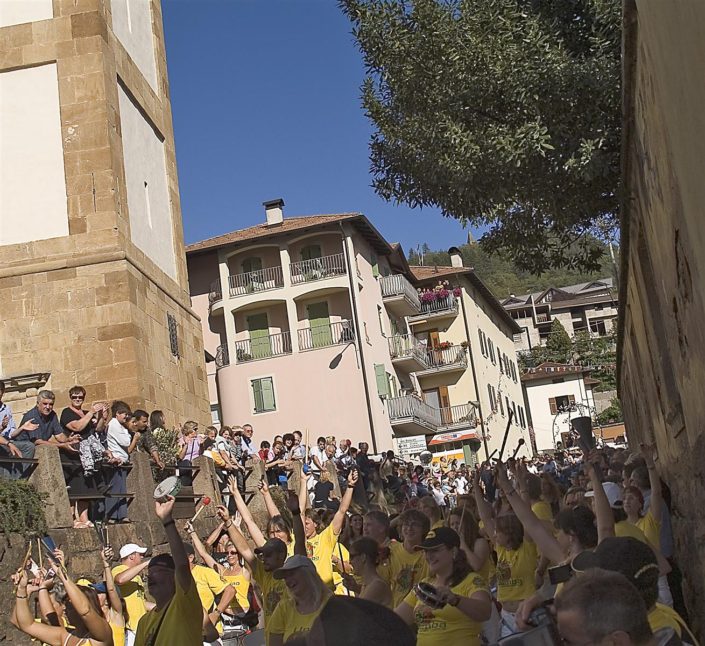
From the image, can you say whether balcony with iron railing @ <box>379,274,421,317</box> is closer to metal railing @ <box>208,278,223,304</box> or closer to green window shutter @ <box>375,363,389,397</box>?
green window shutter @ <box>375,363,389,397</box>

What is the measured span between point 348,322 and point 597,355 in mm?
64534

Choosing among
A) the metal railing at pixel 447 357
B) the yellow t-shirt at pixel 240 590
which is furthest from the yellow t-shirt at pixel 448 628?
the metal railing at pixel 447 357

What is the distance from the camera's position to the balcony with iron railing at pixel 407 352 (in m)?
51.8

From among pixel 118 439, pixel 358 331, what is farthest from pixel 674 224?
pixel 358 331

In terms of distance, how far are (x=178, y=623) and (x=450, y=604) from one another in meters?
1.43

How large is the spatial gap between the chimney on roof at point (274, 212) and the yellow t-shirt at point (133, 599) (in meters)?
43.5

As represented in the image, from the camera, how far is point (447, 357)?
57.9 meters

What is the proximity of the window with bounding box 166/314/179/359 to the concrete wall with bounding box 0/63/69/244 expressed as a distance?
3039mm

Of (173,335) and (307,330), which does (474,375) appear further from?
(173,335)

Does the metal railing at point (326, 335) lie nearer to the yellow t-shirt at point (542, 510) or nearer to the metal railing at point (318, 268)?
the metal railing at point (318, 268)

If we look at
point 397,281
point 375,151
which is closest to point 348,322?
point 397,281

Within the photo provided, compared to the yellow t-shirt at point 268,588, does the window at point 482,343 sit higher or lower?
higher

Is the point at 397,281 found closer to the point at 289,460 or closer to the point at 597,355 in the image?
the point at 289,460

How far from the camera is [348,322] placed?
47031 mm
